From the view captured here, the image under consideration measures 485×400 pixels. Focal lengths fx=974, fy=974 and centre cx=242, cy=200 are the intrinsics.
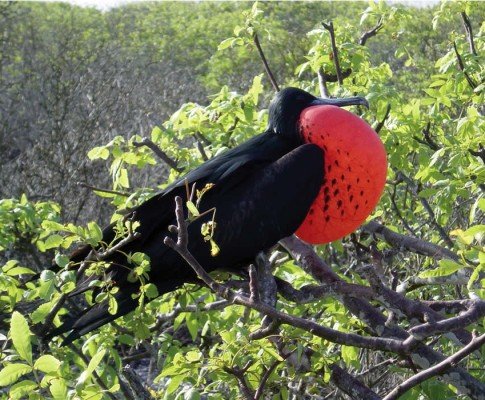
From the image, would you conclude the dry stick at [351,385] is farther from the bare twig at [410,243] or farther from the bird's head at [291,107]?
the bird's head at [291,107]

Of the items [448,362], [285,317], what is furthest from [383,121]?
[448,362]

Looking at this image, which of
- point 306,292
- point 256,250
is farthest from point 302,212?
point 306,292

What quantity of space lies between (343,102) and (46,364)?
1.45m

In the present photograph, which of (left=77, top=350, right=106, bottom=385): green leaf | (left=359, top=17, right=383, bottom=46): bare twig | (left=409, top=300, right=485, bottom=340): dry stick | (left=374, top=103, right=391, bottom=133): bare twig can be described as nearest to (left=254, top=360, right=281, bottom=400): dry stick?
(left=77, top=350, right=106, bottom=385): green leaf

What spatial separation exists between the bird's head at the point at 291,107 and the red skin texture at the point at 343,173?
10cm

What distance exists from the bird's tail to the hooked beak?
79 cm

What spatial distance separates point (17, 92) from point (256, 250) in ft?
21.5

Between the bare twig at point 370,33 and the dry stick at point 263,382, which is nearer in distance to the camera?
the dry stick at point 263,382

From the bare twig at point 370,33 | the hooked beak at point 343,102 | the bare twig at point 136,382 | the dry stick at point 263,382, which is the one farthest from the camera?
the bare twig at point 370,33

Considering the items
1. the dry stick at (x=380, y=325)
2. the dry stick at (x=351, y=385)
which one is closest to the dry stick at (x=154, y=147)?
the dry stick at (x=380, y=325)

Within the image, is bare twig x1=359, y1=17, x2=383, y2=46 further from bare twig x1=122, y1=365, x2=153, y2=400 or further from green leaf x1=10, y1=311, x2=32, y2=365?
green leaf x1=10, y1=311, x2=32, y2=365

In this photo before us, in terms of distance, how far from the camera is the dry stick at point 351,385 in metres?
2.04

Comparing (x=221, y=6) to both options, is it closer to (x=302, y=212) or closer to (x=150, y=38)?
(x=150, y=38)

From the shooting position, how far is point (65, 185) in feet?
20.8
